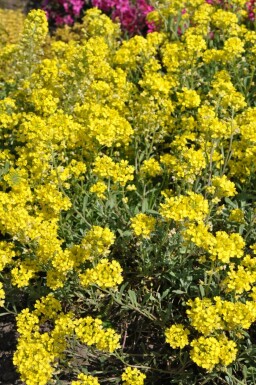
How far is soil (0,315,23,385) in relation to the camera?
148 inches

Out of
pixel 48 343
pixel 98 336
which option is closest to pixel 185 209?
pixel 98 336

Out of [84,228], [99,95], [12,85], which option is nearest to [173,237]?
[84,228]

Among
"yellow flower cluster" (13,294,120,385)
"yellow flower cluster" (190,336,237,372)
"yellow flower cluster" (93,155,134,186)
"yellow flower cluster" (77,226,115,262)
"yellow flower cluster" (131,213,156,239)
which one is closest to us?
"yellow flower cluster" (190,336,237,372)

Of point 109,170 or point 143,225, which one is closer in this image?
point 143,225

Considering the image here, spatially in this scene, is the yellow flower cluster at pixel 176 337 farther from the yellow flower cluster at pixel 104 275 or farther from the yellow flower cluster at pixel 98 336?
the yellow flower cluster at pixel 104 275

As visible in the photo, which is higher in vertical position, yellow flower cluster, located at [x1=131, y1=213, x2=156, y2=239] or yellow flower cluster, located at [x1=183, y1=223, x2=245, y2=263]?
yellow flower cluster, located at [x1=183, y1=223, x2=245, y2=263]

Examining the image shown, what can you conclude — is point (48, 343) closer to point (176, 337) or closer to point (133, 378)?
point (133, 378)

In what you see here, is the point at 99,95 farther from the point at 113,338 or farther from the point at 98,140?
the point at 113,338

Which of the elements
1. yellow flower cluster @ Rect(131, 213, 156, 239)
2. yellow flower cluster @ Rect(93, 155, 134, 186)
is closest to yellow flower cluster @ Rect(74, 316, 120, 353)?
yellow flower cluster @ Rect(131, 213, 156, 239)

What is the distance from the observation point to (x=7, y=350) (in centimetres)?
393

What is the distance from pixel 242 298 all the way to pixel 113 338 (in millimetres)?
870

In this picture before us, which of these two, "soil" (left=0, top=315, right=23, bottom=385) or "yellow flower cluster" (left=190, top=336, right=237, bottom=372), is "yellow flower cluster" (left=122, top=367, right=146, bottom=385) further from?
"soil" (left=0, top=315, right=23, bottom=385)


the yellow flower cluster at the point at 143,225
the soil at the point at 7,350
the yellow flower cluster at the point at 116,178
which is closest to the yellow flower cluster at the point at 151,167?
the yellow flower cluster at the point at 116,178

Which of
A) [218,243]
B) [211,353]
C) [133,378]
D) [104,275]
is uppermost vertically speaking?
[218,243]
